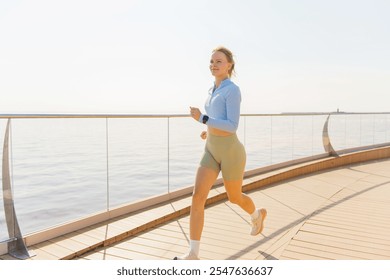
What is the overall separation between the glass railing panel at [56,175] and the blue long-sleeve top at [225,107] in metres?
1.46

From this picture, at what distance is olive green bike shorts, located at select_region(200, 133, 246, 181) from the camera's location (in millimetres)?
2297

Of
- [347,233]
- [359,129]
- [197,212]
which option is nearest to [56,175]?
[359,129]

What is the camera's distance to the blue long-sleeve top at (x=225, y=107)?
2.15m

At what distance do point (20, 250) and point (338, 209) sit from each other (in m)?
2.83

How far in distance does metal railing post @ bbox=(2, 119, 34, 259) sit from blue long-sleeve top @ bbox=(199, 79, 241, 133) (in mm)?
1432

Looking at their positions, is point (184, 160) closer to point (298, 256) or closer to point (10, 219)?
point (10, 219)

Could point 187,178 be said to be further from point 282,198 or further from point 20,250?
point 20,250

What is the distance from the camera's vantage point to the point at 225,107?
2.22 m

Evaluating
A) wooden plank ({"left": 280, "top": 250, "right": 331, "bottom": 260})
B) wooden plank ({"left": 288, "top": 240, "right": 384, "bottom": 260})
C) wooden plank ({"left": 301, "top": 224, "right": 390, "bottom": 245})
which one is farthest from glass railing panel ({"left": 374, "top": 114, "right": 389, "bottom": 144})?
wooden plank ({"left": 280, "top": 250, "right": 331, "bottom": 260})

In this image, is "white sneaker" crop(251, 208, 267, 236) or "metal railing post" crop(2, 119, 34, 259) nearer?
"metal railing post" crop(2, 119, 34, 259)

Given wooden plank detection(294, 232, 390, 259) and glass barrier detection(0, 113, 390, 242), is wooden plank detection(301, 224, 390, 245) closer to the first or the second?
wooden plank detection(294, 232, 390, 259)

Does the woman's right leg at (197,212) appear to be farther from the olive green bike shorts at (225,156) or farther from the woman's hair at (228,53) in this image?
the woman's hair at (228,53)

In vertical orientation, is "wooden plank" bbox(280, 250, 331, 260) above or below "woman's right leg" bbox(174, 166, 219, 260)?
below

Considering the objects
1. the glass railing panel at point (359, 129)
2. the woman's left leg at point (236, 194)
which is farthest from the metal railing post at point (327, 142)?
the woman's left leg at point (236, 194)
